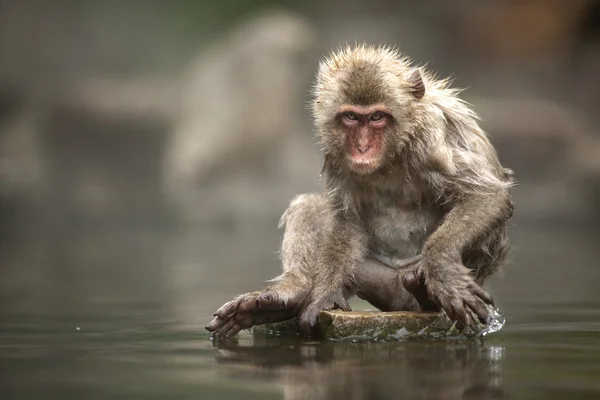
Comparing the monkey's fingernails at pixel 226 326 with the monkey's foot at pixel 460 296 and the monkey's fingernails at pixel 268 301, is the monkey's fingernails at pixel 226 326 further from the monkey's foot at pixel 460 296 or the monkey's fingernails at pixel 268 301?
the monkey's foot at pixel 460 296

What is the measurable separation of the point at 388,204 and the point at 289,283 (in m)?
0.86

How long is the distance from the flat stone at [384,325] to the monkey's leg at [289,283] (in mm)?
445

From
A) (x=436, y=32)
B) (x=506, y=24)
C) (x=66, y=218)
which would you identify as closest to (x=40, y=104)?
(x=66, y=218)

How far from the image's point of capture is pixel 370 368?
202 inches

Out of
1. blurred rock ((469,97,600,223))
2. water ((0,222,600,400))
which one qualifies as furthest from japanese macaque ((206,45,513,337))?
blurred rock ((469,97,600,223))

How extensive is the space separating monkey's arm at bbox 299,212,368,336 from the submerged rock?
0.89 feet

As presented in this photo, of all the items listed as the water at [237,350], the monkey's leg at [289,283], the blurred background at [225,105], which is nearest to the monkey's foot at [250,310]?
the monkey's leg at [289,283]

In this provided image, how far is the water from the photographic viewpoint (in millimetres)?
4613

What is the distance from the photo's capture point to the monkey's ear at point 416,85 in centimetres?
675

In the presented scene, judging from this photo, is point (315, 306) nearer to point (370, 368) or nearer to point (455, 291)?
point (455, 291)

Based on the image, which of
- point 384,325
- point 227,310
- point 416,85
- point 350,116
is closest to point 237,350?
point 227,310

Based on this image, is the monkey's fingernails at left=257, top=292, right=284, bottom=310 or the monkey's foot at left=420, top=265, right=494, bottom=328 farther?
the monkey's fingernails at left=257, top=292, right=284, bottom=310

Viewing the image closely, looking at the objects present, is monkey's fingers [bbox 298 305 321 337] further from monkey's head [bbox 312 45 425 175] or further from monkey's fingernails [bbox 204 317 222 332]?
monkey's head [bbox 312 45 425 175]

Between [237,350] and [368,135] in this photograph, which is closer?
[237,350]
